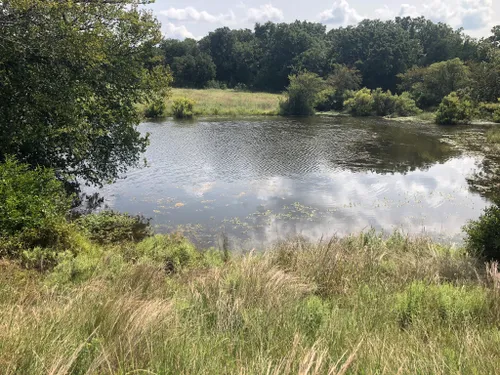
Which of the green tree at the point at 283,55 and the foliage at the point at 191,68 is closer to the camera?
the green tree at the point at 283,55

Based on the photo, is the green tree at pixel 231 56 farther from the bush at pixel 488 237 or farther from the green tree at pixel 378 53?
the bush at pixel 488 237

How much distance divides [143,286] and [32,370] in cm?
260

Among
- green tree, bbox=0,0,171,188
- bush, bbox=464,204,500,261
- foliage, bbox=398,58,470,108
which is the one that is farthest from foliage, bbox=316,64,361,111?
bush, bbox=464,204,500,261

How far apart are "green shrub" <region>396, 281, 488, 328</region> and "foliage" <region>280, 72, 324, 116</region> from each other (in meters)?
38.6

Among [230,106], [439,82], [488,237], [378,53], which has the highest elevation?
[378,53]

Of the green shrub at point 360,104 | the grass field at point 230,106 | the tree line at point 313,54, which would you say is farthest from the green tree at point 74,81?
the tree line at point 313,54

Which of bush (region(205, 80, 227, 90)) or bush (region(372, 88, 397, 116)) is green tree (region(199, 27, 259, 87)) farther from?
bush (region(372, 88, 397, 116))

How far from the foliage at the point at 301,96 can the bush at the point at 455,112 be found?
522 inches

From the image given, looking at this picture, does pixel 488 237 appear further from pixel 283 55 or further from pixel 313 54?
pixel 283 55

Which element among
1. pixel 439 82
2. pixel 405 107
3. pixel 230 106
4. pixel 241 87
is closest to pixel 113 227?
pixel 230 106

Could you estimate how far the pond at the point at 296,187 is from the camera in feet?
35.7

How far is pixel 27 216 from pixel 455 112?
37163 mm

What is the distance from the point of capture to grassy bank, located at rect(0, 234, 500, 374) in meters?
2.41

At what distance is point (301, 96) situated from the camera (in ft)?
137
